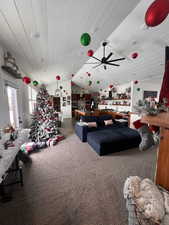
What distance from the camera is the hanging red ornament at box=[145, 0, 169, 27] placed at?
839 mm

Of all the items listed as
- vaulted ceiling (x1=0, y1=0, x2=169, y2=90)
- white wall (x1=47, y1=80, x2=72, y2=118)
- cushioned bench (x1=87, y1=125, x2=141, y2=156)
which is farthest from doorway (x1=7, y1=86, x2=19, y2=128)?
white wall (x1=47, y1=80, x2=72, y2=118)

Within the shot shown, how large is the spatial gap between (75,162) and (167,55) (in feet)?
8.21

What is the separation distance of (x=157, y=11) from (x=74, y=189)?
8.00 feet

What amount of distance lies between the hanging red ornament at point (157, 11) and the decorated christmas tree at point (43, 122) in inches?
144

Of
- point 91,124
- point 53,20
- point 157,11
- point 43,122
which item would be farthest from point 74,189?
point 53,20

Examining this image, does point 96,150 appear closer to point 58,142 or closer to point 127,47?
point 58,142

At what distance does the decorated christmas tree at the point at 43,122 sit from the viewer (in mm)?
3635

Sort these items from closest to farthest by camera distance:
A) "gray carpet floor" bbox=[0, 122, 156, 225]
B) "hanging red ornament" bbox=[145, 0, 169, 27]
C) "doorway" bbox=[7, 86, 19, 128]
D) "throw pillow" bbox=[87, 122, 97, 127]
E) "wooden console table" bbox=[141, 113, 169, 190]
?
"wooden console table" bbox=[141, 113, 169, 190] → "hanging red ornament" bbox=[145, 0, 169, 27] → "gray carpet floor" bbox=[0, 122, 156, 225] → "doorway" bbox=[7, 86, 19, 128] → "throw pillow" bbox=[87, 122, 97, 127]

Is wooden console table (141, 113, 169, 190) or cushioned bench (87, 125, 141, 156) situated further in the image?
cushioned bench (87, 125, 141, 156)

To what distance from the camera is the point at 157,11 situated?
0.88m

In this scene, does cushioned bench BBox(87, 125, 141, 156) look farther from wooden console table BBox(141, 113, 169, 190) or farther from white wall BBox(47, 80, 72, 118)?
white wall BBox(47, 80, 72, 118)

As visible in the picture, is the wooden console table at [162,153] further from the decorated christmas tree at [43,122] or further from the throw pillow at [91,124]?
the decorated christmas tree at [43,122]

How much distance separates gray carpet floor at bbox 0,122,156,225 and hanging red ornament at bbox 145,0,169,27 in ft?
7.32

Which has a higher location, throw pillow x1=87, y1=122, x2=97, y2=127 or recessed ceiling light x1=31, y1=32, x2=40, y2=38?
recessed ceiling light x1=31, y1=32, x2=40, y2=38
